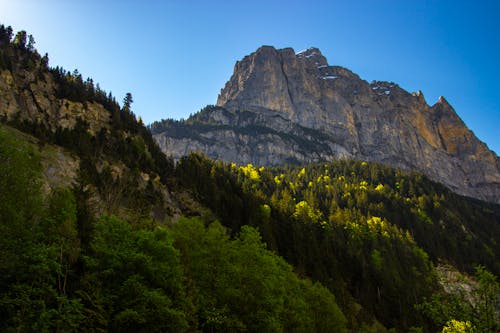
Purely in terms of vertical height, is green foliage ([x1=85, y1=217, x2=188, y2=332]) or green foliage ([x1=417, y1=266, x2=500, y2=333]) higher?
green foliage ([x1=417, y1=266, x2=500, y2=333])

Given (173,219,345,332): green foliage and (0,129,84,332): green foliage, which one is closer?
(0,129,84,332): green foliage

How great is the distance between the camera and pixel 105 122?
8600cm

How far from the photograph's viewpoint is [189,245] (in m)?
31.7

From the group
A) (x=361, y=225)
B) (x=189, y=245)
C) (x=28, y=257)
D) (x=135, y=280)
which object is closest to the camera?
(x=28, y=257)

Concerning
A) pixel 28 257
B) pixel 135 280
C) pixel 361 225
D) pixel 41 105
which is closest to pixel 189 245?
pixel 135 280

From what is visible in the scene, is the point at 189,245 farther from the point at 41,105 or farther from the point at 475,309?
the point at 41,105

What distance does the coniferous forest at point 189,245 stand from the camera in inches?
830

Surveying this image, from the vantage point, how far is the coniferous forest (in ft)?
69.2

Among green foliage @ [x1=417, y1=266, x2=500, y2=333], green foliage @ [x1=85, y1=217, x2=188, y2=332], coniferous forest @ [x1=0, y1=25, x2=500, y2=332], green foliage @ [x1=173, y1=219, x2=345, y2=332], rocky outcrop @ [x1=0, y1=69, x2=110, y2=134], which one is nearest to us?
green foliage @ [x1=417, y1=266, x2=500, y2=333]

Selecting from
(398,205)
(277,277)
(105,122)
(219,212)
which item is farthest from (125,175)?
(398,205)

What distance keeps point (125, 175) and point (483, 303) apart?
5724 cm

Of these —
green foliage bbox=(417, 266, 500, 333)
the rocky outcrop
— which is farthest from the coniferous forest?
the rocky outcrop

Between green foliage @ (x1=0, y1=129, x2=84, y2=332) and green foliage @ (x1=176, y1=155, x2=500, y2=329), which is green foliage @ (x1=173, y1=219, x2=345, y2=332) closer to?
green foliage @ (x1=0, y1=129, x2=84, y2=332)

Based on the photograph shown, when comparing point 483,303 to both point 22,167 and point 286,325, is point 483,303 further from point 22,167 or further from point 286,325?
point 22,167
